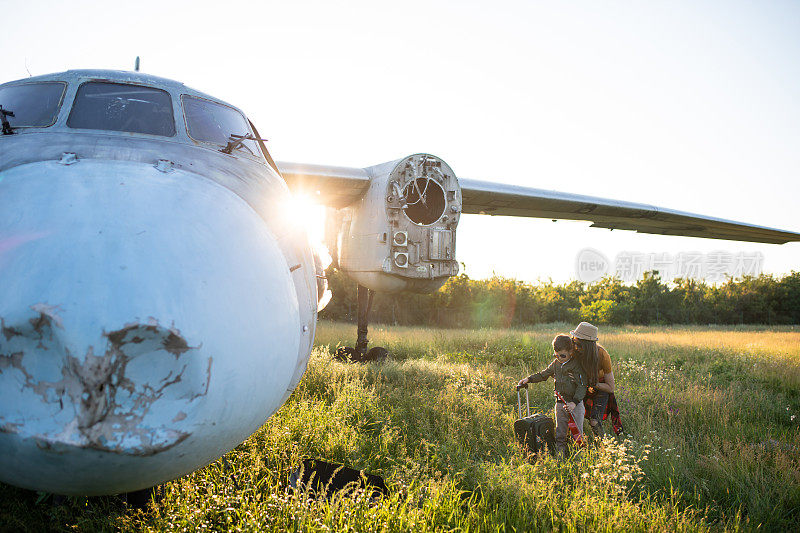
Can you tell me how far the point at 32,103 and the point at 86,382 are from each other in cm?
252

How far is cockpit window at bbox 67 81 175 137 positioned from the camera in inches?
112

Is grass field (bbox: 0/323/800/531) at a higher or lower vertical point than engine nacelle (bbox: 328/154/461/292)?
lower

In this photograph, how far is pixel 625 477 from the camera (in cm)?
369

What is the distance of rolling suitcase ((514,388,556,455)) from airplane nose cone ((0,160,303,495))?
3.88 metres

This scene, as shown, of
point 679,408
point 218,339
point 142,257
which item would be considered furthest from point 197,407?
point 679,408

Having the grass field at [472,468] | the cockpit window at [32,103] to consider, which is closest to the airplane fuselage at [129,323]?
the cockpit window at [32,103]

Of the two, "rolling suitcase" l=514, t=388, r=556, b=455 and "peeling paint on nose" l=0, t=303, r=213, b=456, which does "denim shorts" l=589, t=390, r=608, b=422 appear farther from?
"peeling paint on nose" l=0, t=303, r=213, b=456

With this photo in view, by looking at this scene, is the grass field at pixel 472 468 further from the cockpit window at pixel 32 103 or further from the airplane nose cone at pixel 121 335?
the cockpit window at pixel 32 103

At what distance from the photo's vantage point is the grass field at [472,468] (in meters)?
3.04

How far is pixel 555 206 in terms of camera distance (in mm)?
9250

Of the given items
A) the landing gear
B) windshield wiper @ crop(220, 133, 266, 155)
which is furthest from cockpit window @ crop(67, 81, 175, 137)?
the landing gear

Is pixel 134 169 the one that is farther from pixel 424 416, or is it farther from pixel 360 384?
pixel 360 384

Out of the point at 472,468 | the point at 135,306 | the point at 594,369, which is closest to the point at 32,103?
the point at 135,306

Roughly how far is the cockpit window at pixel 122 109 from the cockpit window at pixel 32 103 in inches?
5.0
